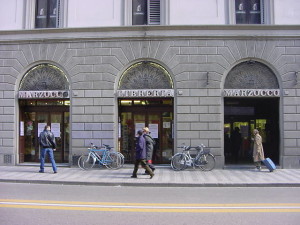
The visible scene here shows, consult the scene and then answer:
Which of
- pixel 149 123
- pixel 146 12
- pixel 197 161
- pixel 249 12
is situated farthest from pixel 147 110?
pixel 249 12

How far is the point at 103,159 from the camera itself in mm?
13719

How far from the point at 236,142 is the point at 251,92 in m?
2.66

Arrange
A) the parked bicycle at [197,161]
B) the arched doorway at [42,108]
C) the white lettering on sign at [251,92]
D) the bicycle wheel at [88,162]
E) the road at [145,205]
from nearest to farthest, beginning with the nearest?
the road at [145,205] → the parked bicycle at [197,161] → the bicycle wheel at [88,162] → the white lettering on sign at [251,92] → the arched doorway at [42,108]

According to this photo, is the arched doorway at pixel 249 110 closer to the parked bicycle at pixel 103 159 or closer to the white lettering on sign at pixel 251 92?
the white lettering on sign at pixel 251 92

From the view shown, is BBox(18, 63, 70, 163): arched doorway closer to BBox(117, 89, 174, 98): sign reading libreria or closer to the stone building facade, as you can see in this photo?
the stone building facade

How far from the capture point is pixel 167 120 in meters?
14.9

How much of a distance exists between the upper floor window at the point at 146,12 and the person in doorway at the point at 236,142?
6.31m

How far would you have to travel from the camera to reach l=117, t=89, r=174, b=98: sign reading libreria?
46.4 feet

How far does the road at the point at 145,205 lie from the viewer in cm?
620

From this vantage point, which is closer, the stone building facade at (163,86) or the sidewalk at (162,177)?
the sidewalk at (162,177)

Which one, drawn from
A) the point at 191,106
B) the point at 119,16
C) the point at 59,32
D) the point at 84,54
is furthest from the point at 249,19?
the point at 59,32

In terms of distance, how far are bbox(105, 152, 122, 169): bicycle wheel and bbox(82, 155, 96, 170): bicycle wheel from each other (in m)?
0.60

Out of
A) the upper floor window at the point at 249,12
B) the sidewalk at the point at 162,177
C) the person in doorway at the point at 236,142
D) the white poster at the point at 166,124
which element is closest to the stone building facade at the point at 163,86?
the white poster at the point at 166,124

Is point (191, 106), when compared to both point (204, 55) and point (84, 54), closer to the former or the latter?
point (204, 55)
